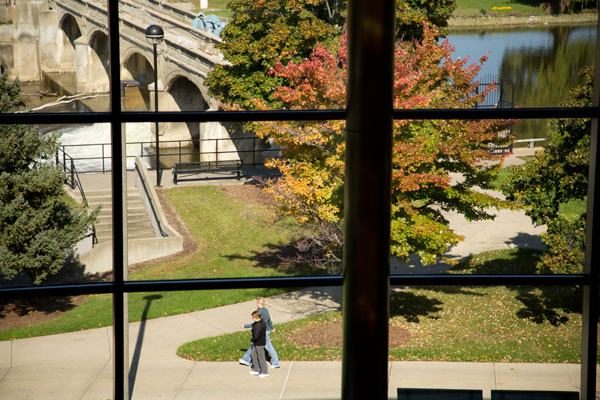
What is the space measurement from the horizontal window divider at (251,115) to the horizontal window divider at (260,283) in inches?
28.0

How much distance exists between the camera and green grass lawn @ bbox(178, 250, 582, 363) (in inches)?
547

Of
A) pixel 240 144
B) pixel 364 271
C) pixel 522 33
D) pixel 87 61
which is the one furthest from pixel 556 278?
pixel 240 144

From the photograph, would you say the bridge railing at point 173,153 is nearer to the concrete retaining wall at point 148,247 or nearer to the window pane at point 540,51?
the concrete retaining wall at point 148,247

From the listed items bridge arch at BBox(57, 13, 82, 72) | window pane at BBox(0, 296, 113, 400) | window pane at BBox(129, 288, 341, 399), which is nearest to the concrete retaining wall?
window pane at BBox(0, 296, 113, 400)

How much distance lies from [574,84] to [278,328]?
6251mm

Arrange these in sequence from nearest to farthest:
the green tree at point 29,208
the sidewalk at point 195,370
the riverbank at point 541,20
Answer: the riverbank at point 541,20 < the green tree at point 29,208 < the sidewalk at point 195,370

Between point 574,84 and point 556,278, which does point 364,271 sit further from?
point 574,84

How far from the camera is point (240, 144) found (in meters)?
18.4

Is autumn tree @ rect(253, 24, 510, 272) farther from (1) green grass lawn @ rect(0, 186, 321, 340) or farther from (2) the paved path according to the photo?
(2) the paved path

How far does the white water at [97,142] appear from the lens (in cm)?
1769

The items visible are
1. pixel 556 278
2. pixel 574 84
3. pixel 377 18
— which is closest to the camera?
pixel 377 18

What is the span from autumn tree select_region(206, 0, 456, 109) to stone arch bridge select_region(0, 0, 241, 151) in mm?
671

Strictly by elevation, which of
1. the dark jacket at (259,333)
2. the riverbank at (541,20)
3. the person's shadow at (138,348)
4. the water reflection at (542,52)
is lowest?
the person's shadow at (138,348)

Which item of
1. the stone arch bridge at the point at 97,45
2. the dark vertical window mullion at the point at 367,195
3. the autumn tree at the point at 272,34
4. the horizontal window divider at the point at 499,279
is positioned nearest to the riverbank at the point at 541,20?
the horizontal window divider at the point at 499,279
